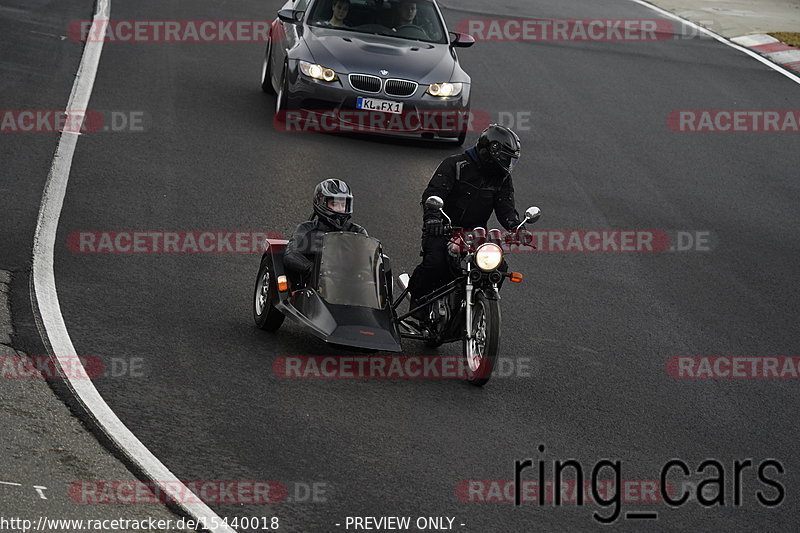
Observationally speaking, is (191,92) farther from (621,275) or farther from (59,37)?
(621,275)

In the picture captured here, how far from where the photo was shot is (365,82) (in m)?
15.7

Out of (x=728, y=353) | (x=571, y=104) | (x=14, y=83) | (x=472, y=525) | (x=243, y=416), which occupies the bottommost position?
(x=472, y=525)

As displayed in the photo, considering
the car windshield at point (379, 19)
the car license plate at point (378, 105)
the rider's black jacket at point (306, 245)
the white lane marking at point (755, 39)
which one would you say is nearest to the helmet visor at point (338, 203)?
the rider's black jacket at point (306, 245)

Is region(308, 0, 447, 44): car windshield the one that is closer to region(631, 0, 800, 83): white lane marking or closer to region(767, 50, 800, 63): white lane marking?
region(631, 0, 800, 83): white lane marking

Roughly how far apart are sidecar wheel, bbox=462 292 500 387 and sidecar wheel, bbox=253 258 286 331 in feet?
4.80

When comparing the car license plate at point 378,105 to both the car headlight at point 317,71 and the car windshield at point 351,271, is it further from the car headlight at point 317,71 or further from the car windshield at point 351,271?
the car windshield at point 351,271

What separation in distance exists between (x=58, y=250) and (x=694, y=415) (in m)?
5.53

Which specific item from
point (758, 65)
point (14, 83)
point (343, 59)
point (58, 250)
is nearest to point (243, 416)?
point (58, 250)

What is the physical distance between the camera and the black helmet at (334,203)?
31.0ft

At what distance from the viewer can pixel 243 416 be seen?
Result: 790 cm

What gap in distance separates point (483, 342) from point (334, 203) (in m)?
1.57

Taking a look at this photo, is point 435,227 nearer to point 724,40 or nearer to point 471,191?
point 471,191

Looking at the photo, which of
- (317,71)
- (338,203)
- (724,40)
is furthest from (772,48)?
(338,203)

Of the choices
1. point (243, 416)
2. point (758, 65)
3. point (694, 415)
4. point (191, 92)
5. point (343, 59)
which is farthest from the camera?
point (758, 65)
